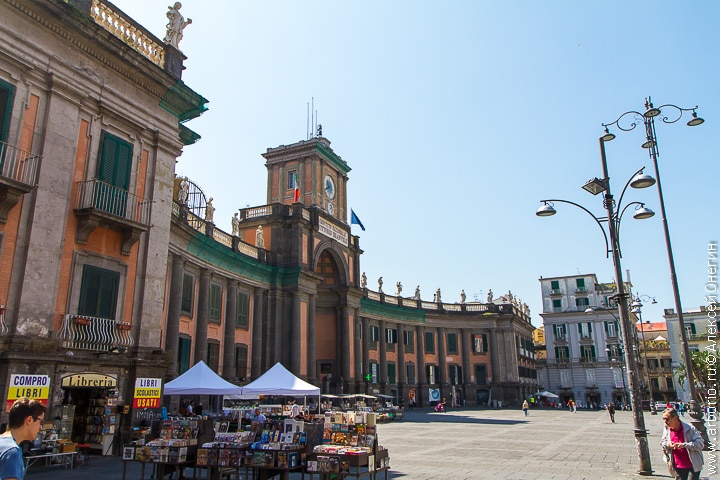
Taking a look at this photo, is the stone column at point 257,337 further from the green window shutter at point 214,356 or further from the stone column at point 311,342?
the green window shutter at point 214,356

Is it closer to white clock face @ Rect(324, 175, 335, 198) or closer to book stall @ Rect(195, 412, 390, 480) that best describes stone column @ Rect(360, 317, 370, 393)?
white clock face @ Rect(324, 175, 335, 198)

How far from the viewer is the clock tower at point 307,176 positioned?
41.6 m

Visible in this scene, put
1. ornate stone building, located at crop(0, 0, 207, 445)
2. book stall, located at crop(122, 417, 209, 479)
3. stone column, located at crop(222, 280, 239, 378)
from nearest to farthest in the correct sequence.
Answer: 1. book stall, located at crop(122, 417, 209, 479)
2. ornate stone building, located at crop(0, 0, 207, 445)
3. stone column, located at crop(222, 280, 239, 378)

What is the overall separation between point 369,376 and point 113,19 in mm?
34538

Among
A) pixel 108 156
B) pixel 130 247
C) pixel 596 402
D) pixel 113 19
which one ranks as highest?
pixel 113 19

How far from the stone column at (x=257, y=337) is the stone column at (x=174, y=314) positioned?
8403mm

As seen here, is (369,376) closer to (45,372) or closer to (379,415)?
(379,415)

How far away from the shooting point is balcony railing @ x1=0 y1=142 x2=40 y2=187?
41.0ft

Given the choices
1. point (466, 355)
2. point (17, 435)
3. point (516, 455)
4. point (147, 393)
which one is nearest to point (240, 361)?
point (147, 393)

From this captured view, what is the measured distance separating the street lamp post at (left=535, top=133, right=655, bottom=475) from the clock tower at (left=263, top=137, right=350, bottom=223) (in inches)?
1084

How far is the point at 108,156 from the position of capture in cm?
1541

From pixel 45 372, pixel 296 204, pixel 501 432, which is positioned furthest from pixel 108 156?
pixel 296 204

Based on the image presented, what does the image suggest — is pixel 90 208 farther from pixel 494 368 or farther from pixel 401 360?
pixel 494 368

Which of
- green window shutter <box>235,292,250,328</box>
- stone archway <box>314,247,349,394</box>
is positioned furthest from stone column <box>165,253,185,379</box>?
stone archway <box>314,247,349,394</box>
